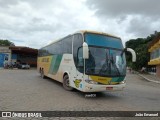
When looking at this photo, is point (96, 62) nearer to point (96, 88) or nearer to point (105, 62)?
point (105, 62)

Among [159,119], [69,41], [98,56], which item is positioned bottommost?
[159,119]

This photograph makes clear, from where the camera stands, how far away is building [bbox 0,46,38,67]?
50219 millimetres

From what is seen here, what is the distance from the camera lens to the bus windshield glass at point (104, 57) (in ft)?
A: 37.0

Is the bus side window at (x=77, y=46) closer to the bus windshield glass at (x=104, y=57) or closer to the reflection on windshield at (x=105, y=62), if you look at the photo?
the bus windshield glass at (x=104, y=57)

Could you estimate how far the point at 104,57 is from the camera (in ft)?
37.9

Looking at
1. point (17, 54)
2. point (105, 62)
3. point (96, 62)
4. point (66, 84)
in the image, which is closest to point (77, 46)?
point (96, 62)

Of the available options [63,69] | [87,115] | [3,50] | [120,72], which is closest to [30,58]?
[3,50]

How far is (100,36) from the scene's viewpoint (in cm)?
1202

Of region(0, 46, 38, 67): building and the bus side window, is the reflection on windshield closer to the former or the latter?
the bus side window

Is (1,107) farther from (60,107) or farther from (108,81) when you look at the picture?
(108,81)

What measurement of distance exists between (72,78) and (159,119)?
5.95m

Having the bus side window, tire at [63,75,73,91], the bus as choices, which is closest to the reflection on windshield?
the bus

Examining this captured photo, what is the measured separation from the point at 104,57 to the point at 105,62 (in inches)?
9.9

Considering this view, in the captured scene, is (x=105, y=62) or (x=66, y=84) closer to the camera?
(x=105, y=62)
